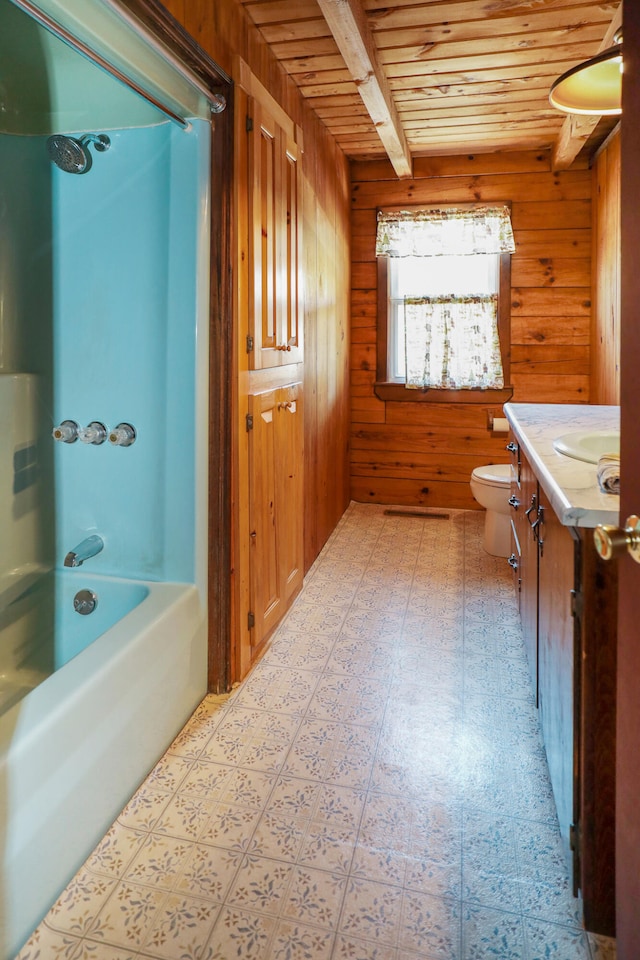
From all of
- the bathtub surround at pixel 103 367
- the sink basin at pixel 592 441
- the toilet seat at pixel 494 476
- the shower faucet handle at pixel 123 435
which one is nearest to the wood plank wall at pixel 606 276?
the toilet seat at pixel 494 476

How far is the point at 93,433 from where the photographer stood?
2143 millimetres

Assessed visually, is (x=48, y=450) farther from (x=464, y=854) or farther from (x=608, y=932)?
(x=608, y=932)

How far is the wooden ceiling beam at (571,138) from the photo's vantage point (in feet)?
10.3

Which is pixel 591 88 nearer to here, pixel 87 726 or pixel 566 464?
pixel 566 464

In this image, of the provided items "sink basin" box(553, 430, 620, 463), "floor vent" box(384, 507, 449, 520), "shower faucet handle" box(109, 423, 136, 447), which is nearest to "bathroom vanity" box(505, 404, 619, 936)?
"sink basin" box(553, 430, 620, 463)

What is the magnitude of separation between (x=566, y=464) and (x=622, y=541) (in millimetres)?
828

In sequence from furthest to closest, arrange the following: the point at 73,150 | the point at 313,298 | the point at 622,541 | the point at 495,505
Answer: the point at 495,505, the point at 313,298, the point at 73,150, the point at 622,541

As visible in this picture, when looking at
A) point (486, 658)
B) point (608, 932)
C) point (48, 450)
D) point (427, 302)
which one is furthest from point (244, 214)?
point (427, 302)

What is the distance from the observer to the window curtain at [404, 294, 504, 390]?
4.26 m

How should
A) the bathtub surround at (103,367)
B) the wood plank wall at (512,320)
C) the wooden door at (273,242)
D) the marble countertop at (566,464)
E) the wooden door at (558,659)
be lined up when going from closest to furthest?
the marble countertop at (566,464), the wooden door at (558,659), the bathtub surround at (103,367), the wooden door at (273,242), the wood plank wall at (512,320)

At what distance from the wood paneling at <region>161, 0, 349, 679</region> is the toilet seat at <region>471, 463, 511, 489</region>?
35.2 inches

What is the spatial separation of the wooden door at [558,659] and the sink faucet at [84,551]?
4.73 feet

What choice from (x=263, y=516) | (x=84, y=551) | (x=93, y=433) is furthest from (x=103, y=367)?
(x=263, y=516)

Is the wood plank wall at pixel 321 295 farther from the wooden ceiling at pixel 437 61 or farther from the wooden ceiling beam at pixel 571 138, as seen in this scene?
the wooden ceiling beam at pixel 571 138
